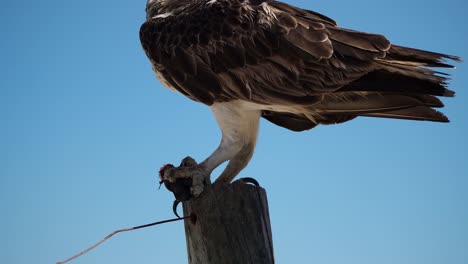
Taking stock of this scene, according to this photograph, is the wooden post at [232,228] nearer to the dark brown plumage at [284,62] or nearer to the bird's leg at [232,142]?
the bird's leg at [232,142]

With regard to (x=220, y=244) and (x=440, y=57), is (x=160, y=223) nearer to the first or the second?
(x=220, y=244)

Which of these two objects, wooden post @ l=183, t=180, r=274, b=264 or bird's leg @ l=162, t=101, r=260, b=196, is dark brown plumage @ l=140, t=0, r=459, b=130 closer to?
bird's leg @ l=162, t=101, r=260, b=196

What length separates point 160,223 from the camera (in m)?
4.32

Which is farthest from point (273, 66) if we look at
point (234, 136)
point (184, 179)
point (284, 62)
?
point (184, 179)

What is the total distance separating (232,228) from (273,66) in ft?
5.85

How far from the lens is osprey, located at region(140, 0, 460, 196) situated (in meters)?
5.11

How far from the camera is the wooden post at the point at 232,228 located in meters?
4.04

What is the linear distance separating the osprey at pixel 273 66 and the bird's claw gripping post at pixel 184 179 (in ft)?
0.50

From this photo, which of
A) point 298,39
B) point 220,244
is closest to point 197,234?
point 220,244

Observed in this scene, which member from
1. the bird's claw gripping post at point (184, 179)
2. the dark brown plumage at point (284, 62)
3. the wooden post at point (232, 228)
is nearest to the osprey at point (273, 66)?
the dark brown plumage at point (284, 62)

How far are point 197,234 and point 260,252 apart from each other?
0.48 metres

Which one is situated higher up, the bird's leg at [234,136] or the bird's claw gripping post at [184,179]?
the bird's leg at [234,136]

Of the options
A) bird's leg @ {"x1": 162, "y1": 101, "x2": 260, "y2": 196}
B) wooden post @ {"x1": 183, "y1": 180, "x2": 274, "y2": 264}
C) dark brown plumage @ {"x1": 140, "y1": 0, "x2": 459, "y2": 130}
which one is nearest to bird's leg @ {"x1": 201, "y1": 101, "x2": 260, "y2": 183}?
bird's leg @ {"x1": 162, "y1": 101, "x2": 260, "y2": 196}

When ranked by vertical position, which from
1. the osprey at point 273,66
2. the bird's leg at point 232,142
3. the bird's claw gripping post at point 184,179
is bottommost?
the bird's claw gripping post at point 184,179
